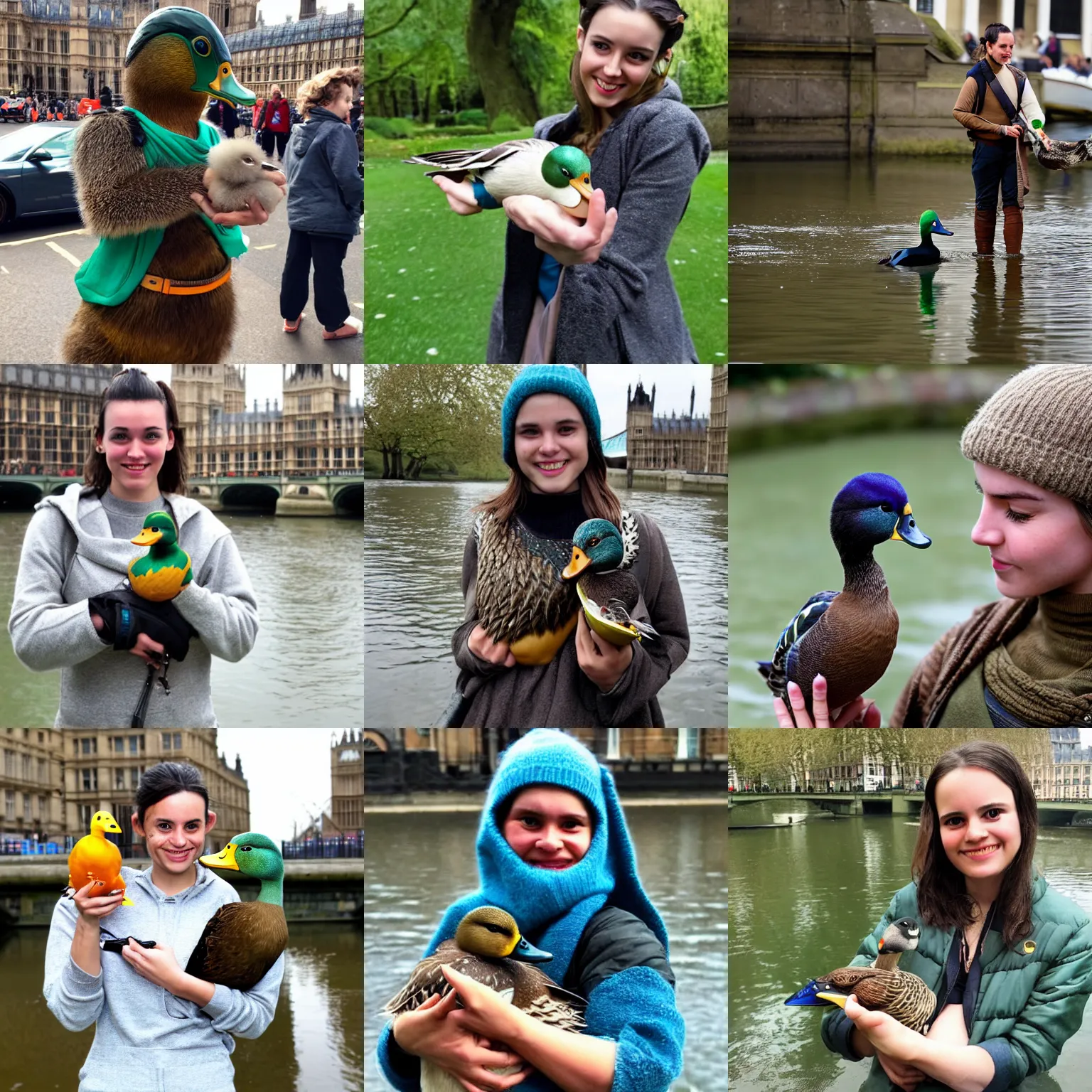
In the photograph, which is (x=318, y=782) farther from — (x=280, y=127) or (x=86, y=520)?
(x=280, y=127)

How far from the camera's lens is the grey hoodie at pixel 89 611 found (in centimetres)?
496

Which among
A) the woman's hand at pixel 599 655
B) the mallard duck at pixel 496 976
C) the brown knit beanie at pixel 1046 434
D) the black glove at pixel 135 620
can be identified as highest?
the brown knit beanie at pixel 1046 434

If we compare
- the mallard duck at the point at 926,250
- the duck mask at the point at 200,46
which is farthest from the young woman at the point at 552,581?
the mallard duck at the point at 926,250

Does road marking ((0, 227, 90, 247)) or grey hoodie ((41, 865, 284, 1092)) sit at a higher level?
road marking ((0, 227, 90, 247))

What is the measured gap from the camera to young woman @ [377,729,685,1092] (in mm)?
3322

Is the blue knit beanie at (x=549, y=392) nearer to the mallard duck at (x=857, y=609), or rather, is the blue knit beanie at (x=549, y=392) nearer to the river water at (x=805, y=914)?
the mallard duck at (x=857, y=609)

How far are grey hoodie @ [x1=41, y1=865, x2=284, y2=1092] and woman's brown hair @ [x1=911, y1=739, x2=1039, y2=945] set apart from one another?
2.01 meters

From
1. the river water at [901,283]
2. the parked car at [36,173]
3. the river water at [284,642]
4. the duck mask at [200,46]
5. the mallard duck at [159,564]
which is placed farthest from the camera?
the river water at [901,283]

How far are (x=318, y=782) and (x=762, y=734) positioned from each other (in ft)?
5.37

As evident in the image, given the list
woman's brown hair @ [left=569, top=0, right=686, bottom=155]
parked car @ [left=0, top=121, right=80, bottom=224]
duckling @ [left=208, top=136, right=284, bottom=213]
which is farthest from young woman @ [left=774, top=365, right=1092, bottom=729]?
parked car @ [left=0, top=121, right=80, bottom=224]

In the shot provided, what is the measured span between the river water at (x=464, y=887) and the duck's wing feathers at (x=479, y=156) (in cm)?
232

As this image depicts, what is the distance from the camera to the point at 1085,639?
175 inches

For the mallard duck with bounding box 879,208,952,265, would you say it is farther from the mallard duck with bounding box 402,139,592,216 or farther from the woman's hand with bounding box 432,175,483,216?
the woman's hand with bounding box 432,175,483,216

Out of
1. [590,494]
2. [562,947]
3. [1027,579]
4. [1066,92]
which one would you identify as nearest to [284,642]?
[590,494]
